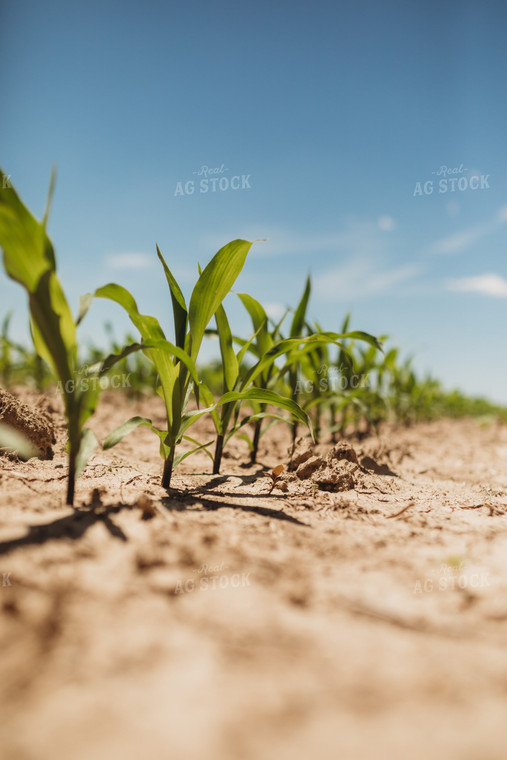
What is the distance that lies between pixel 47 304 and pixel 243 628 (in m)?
0.89

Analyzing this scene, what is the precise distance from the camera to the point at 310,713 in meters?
0.60

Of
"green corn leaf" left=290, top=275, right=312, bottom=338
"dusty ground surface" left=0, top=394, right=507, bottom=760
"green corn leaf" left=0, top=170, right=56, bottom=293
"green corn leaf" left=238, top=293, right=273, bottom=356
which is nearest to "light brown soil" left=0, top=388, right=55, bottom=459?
"dusty ground surface" left=0, top=394, right=507, bottom=760

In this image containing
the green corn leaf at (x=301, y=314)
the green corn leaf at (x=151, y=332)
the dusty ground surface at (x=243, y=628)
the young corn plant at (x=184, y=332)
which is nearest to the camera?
the dusty ground surface at (x=243, y=628)

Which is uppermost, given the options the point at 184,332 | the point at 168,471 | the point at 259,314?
the point at 259,314

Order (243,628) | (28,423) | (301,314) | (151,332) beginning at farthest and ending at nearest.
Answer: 1. (301,314)
2. (28,423)
3. (151,332)
4. (243,628)

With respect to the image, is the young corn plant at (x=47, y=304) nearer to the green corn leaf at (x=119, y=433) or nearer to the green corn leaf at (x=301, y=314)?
the green corn leaf at (x=119, y=433)

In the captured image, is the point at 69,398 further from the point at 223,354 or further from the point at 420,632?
the point at 420,632

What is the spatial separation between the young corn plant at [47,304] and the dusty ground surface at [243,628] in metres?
0.22

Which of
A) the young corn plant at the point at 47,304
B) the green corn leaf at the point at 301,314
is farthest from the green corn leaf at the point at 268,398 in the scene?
the green corn leaf at the point at 301,314

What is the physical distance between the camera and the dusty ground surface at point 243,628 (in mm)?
565

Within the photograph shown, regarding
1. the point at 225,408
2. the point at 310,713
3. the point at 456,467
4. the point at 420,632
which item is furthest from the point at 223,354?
the point at 456,467

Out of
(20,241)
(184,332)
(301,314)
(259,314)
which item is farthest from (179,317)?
(301,314)

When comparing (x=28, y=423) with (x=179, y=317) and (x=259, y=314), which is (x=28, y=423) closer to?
(x=179, y=317)

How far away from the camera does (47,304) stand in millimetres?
1125
